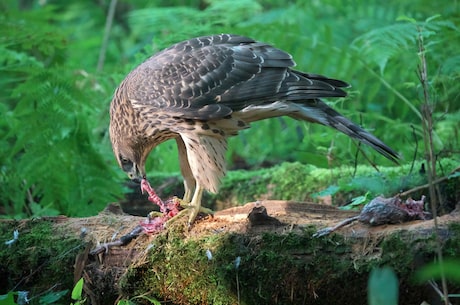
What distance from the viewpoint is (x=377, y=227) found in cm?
387

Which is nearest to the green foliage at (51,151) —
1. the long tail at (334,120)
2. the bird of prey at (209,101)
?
the bird of prey at (209,101)

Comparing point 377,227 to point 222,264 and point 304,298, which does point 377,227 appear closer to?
point 304,298

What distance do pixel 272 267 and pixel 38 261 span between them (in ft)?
5.13

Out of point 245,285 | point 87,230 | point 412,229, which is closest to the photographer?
point 412,229

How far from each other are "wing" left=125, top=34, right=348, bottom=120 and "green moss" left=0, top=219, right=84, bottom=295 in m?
1.13

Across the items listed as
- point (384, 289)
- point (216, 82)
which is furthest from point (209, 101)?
point (384, 289)

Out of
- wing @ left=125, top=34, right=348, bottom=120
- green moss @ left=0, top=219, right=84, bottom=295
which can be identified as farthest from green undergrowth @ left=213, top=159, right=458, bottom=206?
green moss @ left=0, top=219, right=84, bottom=295

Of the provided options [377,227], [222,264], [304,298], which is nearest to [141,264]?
[222,264]

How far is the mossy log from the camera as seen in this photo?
12.1ft

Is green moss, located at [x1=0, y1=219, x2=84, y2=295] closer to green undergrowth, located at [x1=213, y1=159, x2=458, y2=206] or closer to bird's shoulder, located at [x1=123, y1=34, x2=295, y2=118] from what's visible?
bird's shoulder, located at [x1=123, y1=34, x2=295, y2=118]

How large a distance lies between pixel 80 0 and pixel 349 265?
10911 mm

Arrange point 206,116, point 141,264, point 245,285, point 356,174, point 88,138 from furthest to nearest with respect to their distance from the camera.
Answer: point 88,138
point 356,174
point 206,116
point 141,264
point 245,285

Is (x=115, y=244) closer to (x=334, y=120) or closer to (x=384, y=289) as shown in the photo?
(x=334, y=120)

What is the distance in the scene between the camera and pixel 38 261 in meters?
4.54
